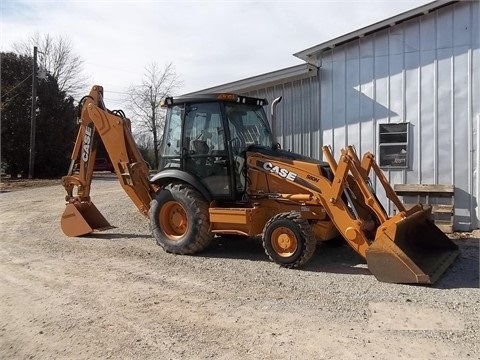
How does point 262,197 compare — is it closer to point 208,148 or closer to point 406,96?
point 208,148

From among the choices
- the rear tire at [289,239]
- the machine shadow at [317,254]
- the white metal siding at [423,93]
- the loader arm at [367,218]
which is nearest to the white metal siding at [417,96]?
the white metal siding at [423,93]

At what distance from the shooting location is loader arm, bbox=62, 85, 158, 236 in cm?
930

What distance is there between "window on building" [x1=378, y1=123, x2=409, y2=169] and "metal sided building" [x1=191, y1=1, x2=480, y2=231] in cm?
2

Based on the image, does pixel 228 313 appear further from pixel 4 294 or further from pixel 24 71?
pixel 24 71

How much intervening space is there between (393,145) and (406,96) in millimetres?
1053

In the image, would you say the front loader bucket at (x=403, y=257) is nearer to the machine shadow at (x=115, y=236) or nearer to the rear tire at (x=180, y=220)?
the rear tire at (x=180, y=220)

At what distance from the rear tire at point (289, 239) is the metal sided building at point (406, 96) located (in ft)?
13.0

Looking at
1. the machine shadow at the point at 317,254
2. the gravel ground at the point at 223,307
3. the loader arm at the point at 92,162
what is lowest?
the gravel ground at the point at 223,307

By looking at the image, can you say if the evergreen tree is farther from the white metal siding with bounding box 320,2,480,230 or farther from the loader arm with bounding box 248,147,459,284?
the loader arm with bounding box 248,147,459,284

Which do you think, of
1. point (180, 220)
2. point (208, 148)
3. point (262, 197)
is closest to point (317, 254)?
point (262, 197)

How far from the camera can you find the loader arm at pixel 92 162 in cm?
930

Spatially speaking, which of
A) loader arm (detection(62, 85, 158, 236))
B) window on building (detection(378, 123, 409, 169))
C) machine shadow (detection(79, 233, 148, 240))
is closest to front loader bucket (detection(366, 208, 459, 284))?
window on building (detection(378, 123, 409, 169))

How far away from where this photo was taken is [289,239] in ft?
23.3

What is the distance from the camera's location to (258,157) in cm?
788
